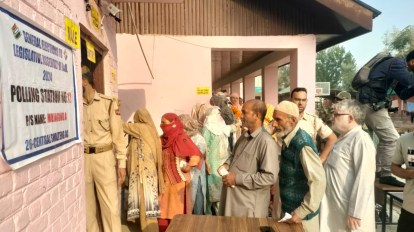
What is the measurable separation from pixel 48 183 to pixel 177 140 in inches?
82.9

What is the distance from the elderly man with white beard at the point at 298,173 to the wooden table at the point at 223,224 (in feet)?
0.43

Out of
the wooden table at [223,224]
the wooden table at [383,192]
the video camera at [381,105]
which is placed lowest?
the wooden table at [383,192]

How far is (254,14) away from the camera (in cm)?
585

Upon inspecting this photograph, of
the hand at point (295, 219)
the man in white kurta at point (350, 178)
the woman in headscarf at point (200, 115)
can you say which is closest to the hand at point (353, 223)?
the man in white kurta at point (350, 178)

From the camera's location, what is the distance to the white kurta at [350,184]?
2.44 metres

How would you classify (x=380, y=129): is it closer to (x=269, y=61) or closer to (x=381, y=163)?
(x=381, y=163)

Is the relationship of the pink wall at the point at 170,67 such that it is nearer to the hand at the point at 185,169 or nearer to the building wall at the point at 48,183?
the hand at the point at 185,169

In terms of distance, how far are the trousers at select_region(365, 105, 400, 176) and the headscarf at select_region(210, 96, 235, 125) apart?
231cm

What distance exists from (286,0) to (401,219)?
14.7 feet

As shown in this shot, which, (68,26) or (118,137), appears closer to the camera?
(68,26)

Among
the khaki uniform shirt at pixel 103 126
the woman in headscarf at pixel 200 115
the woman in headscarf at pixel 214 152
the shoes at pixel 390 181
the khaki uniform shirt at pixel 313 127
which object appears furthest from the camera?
the woman in headscarf at pixel 200 115

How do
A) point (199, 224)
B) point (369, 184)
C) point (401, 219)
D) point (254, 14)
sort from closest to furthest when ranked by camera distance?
point (199, 224), point (369, 184), point (401, 219), point (254, 14)

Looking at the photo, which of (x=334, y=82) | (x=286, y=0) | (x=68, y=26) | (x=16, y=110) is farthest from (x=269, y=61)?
(x=334, y=82)

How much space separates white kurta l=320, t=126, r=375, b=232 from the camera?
2.44 meters
